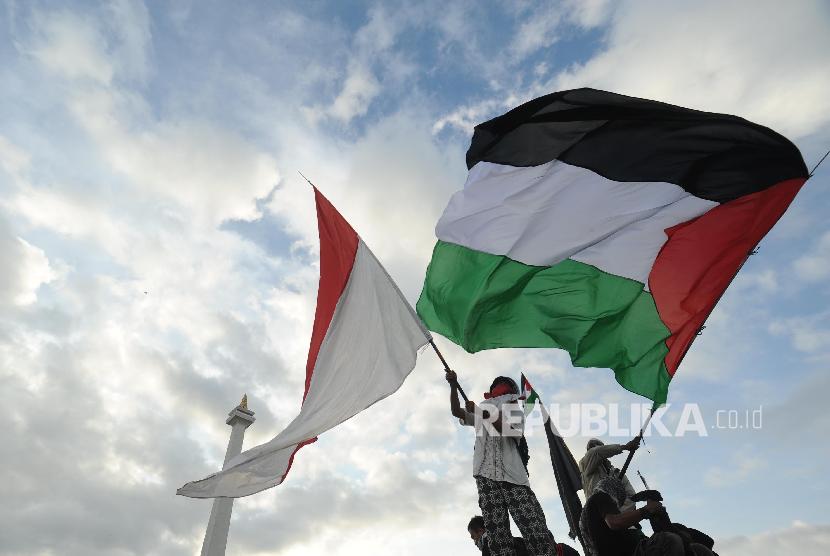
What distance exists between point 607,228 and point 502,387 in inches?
76.3

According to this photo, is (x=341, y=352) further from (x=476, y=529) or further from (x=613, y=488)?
(x=476, y=529)

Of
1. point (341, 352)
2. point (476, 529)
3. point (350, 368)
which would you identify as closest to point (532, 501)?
point (350, 368)

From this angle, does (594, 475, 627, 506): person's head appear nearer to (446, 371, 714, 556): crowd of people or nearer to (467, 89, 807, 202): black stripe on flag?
(446, 371, 714, 556): crowd of people

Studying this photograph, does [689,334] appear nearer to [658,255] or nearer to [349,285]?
[658,255]

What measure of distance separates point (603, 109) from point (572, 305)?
202 centimetres

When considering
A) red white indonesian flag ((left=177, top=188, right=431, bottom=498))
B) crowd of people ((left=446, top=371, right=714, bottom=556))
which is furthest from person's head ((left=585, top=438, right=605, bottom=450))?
red white indonesian flag ((left=177, top=188, right=431, bottom=498))

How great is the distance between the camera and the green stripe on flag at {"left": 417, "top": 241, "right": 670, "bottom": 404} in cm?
550

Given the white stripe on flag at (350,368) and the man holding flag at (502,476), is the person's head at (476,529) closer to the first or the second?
the man holding flag at (502,476)

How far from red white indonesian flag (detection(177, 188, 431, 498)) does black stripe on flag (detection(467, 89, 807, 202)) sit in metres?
1.80

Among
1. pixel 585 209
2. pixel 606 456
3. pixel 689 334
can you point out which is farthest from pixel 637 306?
pixel 606 456

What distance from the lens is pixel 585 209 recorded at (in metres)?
5.79

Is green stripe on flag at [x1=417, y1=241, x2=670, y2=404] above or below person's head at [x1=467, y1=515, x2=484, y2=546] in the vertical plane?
above

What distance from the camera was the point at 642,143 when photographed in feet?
18.6

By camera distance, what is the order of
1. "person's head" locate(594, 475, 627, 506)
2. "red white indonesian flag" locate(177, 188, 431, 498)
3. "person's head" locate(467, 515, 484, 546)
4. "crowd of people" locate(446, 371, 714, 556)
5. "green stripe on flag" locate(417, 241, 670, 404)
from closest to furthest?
"crowd of people" locate(446, 371, 714, 556), "person's head" locate(594, 475, 627, 506), "red white indonesian flag" locate(177, 188, 431, 498), "green stripe on flag" locate(417, 241, 670, 404), "person's head" locate(467, 515, 484, 546)
